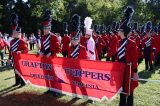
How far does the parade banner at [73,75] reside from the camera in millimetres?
8211

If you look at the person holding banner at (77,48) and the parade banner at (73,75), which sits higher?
the person holding banner at (77,48)

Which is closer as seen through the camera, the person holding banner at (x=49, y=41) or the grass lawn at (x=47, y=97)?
the grass lawn at (x=47, y=97)

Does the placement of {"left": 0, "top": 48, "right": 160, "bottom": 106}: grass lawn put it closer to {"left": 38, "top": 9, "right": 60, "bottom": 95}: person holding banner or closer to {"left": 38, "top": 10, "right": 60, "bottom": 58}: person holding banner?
{"left": 38, "top": 9, "right": 60, "bottom": 95}: person holding banner

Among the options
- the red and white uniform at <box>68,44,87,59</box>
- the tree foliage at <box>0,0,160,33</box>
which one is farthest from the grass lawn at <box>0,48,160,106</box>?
the tree foliage at <box>0,0,160,33</box>

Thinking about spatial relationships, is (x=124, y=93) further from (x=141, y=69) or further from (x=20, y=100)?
(x=141, y=69)

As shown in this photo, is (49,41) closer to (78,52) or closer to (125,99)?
→ (78,52)

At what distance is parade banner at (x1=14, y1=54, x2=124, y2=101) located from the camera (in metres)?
8.21

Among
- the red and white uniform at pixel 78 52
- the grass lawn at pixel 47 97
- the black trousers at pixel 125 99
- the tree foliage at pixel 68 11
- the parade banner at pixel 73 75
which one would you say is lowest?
the grass lawn at pixel 47 97

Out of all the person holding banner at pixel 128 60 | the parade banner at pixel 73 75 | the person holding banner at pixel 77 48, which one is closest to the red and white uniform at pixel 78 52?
the person holding banner at pixel 77 48

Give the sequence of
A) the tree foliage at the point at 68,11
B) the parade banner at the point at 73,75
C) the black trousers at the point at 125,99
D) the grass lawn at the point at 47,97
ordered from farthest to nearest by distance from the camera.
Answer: the tree foliage at the point at 68,11 → the grass lawn at the point at 47,97 → the black trousers at the point at 125,99 → the parade banner at the point at 73,75

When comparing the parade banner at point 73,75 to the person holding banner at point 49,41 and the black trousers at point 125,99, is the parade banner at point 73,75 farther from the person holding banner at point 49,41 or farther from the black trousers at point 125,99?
the person holding banner at point 49,41

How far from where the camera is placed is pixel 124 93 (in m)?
8.14

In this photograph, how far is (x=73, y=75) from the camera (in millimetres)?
9109

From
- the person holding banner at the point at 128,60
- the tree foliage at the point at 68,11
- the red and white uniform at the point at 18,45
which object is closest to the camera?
the person holding banner at the point at 128,60
